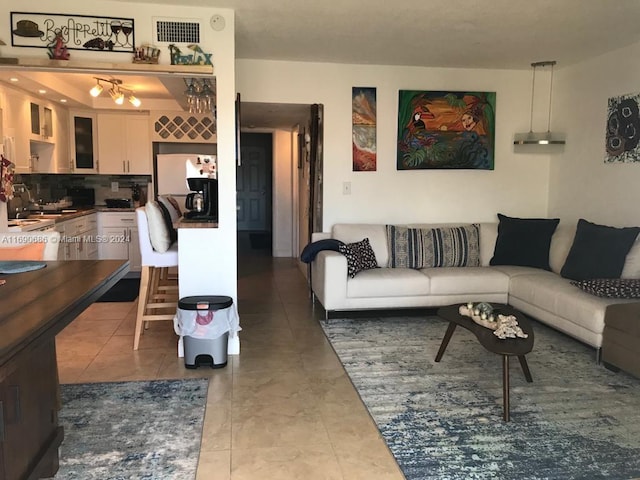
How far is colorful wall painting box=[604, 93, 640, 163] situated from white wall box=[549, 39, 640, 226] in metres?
0.06

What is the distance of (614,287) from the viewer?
3.67m

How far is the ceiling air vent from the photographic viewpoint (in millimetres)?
3531

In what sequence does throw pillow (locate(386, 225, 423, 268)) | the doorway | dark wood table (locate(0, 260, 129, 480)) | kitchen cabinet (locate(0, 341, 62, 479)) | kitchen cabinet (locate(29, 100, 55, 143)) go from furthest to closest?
the doorway < kitchen cabinet (locate(29, 100, 55, 143)) < throw pillow (locate(386, 225, 423, 268)) < kitchen cabinet (locate(0, 341, 62, 479)) < dark wood table (locate(0, 260, 129, 480))

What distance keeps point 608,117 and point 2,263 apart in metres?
5.00

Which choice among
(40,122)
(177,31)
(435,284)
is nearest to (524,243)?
(435,284)

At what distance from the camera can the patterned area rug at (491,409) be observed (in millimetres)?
2328

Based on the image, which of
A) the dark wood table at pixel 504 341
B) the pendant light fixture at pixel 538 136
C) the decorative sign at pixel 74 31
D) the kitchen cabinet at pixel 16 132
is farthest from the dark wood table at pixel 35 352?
the pendant light fixture at pixel 538 136

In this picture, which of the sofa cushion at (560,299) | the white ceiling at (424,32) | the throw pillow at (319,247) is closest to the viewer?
the white ceiling at (424,32)

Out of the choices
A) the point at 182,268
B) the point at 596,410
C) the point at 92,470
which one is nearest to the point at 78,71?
the point at 182,268

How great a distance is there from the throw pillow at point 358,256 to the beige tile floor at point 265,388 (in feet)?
2.06

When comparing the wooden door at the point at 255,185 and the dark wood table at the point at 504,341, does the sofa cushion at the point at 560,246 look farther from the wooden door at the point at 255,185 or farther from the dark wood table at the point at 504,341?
the wooden door at the point at 255,185

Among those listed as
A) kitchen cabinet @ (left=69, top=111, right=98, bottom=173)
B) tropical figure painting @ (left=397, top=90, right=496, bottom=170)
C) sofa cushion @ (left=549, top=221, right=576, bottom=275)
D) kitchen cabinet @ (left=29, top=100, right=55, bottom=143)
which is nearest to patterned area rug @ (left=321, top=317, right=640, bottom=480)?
sofa cushion @ (left=549, top=221, right=576, bottom=275)

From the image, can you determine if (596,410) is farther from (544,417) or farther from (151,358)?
(151,358)

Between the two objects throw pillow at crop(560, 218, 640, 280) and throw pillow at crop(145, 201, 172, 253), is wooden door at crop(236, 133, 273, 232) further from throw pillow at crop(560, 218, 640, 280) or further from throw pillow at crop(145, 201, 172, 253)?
throw pillow at crop(560, 218, 640, 280)
